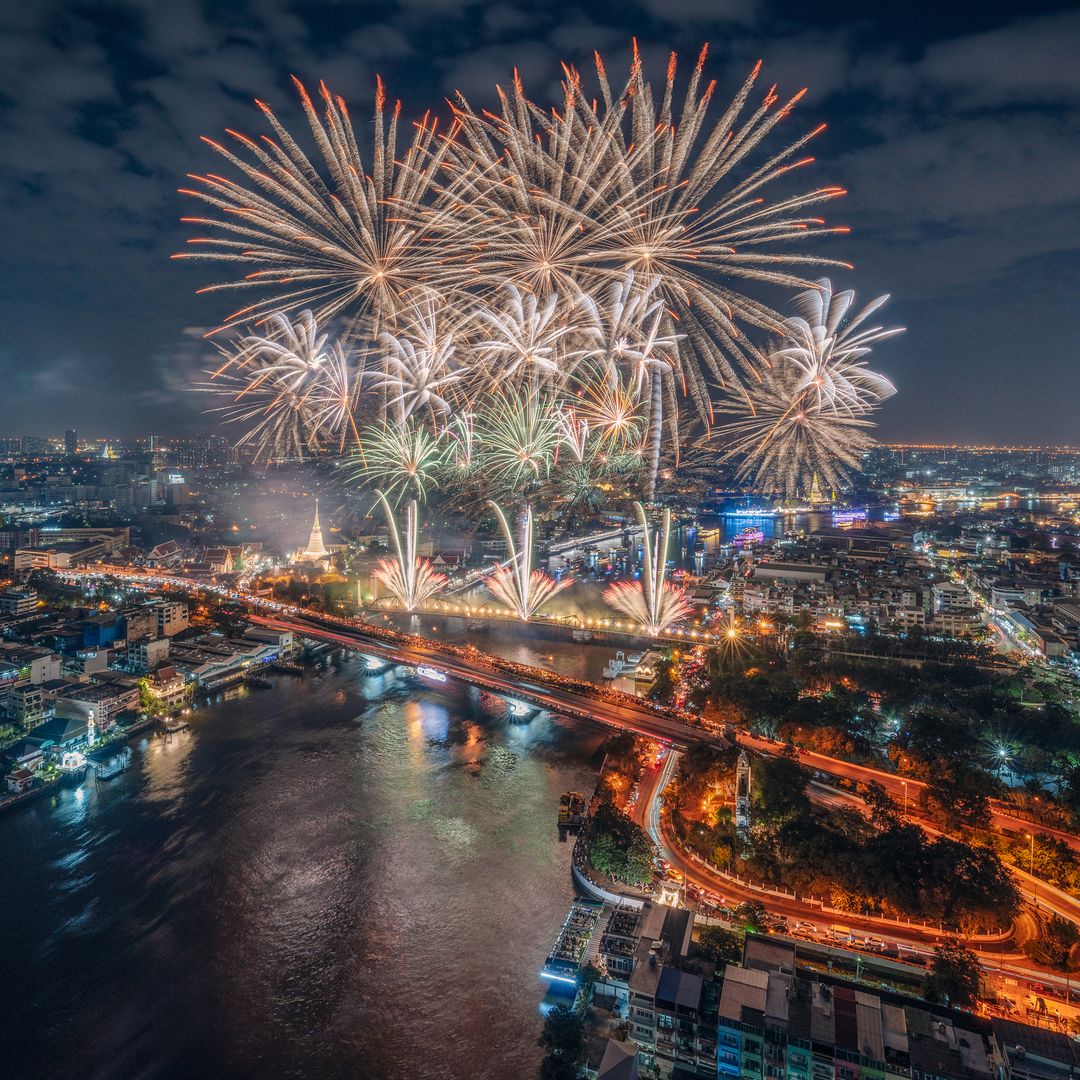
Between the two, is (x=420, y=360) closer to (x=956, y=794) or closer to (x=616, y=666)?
(x=616, y=666)

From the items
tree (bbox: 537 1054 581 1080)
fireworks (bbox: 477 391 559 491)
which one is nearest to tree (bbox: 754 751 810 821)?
tree (bbox: 537 1054 581 1080)

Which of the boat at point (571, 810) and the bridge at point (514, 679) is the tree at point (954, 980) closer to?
the boat at point (571, 810)

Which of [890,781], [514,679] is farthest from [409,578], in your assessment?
[890,781]

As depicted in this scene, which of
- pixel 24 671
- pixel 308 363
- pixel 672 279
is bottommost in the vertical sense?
pixel 24 671

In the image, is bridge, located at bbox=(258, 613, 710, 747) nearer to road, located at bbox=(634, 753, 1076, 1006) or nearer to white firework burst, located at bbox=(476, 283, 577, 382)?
road, located at bbox=(634, 753, 1076, 1006)

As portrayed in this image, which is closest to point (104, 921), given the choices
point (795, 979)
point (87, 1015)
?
point (87, 1015)

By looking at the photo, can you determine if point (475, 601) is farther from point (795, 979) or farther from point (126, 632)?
point (795, 979)
